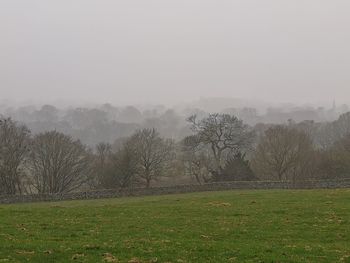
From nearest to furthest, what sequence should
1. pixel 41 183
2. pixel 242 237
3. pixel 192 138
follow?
pixel 242 237 < pixel 41 183 < pixel 192 138

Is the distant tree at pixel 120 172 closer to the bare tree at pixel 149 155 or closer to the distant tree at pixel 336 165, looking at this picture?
the bare tree at pixel 149 155

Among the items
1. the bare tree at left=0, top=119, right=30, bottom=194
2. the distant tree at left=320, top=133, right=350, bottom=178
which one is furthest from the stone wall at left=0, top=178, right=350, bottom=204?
the distant tree at left=320, top=133, right=350, bottom=178

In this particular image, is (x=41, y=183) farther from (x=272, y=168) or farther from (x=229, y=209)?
(x=229, y=209)

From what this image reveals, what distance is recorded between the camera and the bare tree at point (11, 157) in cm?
7756

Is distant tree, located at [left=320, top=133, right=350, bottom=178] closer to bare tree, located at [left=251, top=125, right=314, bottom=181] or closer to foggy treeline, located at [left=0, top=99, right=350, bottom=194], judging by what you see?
foggy treeline, located at [left=0, top=99, right=350, bottom=194]

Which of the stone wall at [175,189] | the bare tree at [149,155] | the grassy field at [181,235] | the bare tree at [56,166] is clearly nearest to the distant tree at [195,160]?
the bare tree at [149,155]

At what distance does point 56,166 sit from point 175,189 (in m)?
25.1

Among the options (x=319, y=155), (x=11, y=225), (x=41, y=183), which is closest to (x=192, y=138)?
(x=319, y=155)

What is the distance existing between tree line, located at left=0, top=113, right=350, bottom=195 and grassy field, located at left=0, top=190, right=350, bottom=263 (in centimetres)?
4682

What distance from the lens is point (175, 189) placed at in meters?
70.1

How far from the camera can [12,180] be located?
78.1 m

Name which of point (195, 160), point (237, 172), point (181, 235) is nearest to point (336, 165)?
point (237, 172)

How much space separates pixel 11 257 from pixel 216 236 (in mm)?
8981

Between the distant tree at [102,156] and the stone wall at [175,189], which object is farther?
the distant tree at [102,156]
